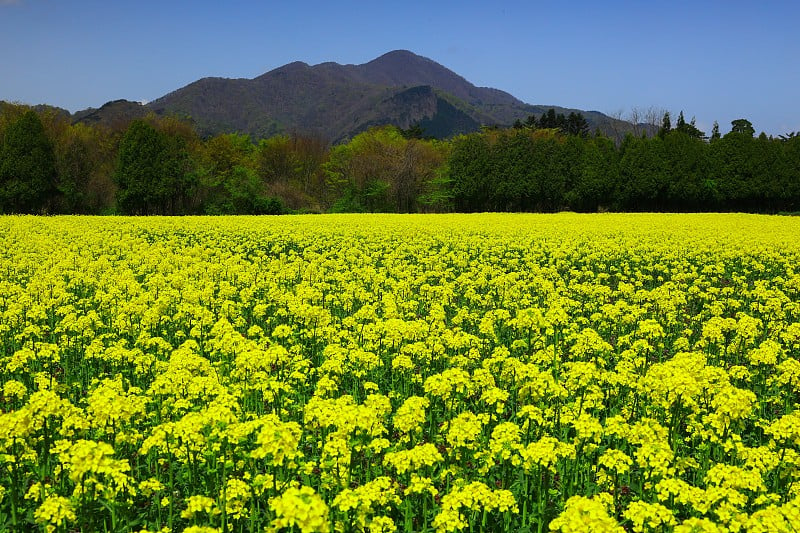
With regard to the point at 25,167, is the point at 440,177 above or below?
above

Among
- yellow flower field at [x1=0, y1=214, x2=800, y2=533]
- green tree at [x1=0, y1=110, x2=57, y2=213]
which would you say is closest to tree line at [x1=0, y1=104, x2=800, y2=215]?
green tree at [x1=0, y1=110, x2=57, y2=213]

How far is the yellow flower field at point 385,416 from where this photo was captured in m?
5.27

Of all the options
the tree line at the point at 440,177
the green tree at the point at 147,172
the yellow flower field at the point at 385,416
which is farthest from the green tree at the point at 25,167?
the yellow flower field at the point at 385,416

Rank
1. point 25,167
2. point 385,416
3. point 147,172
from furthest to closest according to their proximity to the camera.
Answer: point 147,172
point 25,167
point 385,416

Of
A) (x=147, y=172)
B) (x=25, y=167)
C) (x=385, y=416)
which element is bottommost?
(x=385, y=416)

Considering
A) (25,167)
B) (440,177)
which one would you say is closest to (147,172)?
(25,167)

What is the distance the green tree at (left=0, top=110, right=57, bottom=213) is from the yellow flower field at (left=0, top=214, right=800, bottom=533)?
47.2 metres

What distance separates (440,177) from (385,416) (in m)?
70.3

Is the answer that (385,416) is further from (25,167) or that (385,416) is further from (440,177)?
(440,177)

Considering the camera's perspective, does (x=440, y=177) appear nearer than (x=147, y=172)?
No

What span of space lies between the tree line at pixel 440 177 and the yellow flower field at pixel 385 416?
48715 mm

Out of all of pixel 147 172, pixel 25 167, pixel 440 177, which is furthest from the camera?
pixel 440 177

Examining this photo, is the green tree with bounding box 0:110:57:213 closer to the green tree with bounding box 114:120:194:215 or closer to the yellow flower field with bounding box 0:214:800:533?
the green tree with bounding box 114:120:194:215

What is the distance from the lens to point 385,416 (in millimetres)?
7023
